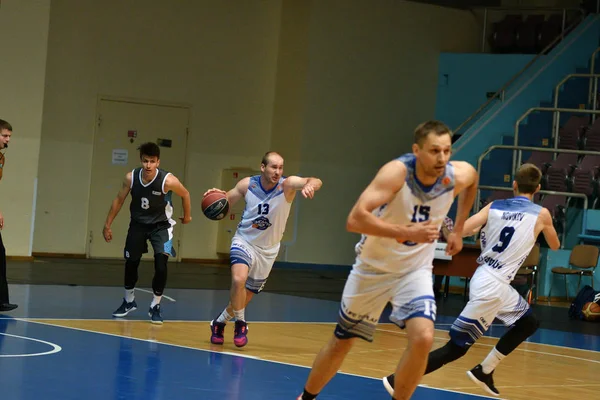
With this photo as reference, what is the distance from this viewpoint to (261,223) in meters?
8.91

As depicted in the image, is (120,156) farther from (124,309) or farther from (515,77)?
(124,309)

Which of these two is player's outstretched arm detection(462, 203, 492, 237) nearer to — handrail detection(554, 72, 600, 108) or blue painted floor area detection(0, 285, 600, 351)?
blue painted floor area detection(0, 285, 600, 351)

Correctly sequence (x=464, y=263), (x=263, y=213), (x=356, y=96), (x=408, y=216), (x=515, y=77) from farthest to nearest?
(x=356, y=96) < (x=515, y=77) < (x=464, y=263) < (x=263, y=213) < (x=408, y=216)

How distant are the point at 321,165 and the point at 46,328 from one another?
11.0 metres

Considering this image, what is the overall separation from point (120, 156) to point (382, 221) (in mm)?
13390

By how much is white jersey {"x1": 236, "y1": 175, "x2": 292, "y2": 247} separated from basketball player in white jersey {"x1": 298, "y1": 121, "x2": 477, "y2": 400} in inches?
126

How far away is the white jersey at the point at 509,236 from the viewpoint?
7418mm

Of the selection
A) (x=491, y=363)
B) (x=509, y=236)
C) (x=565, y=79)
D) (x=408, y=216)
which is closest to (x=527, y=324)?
(x=491, y=363)

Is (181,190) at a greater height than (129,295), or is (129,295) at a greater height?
(181,190)

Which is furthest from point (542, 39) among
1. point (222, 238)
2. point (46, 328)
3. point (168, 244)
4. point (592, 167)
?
point (46, 328)

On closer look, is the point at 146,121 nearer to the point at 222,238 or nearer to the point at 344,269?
the point at 222,238

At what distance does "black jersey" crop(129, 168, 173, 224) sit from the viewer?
33.5 ft

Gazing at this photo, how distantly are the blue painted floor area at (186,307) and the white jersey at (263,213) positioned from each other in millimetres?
2160

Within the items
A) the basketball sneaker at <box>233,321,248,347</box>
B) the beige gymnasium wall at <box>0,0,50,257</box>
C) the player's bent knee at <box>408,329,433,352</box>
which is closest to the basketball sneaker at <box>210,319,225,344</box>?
the basketball sneaker at <box>233,321,248,347</box>
